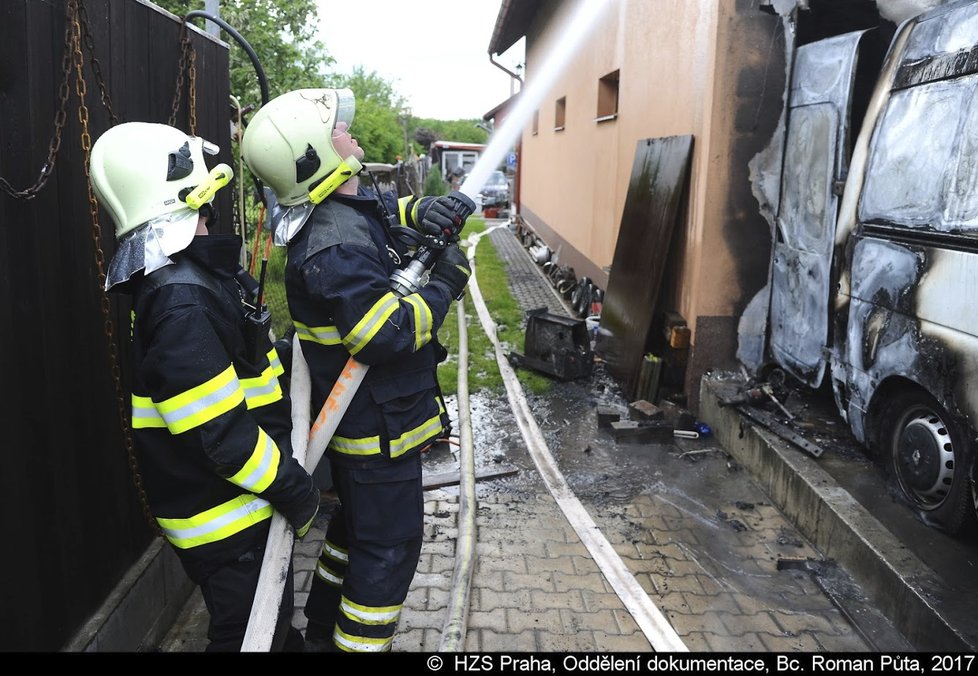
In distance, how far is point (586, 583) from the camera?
3.84 m

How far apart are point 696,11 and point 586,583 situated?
449cm

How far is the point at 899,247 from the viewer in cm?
392

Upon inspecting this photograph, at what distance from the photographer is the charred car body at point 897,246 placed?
3.47 m

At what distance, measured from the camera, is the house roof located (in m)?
14.8

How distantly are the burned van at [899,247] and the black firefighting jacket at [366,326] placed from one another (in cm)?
235

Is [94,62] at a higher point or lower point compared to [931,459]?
higher

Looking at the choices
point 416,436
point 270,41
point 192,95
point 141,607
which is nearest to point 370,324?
point 416,436

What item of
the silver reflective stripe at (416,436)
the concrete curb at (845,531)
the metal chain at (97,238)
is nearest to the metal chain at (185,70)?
the metal chain at (97,238)

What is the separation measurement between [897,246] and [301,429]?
3.13 m

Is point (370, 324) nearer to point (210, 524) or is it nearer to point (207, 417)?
point (207, 417)

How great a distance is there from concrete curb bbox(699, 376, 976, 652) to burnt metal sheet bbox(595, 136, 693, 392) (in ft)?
3.73

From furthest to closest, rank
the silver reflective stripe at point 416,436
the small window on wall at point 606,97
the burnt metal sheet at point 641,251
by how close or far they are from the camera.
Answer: the small window on wall at point 606,97 → the burnt metal sheet at point 641,251 → the silver reflective stripe at point 416,436

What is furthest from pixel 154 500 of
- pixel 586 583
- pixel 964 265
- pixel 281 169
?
pixel 964 265

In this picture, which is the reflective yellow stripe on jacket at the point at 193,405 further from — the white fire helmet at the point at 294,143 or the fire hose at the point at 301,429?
the white fire helmet at the point at 294,143
